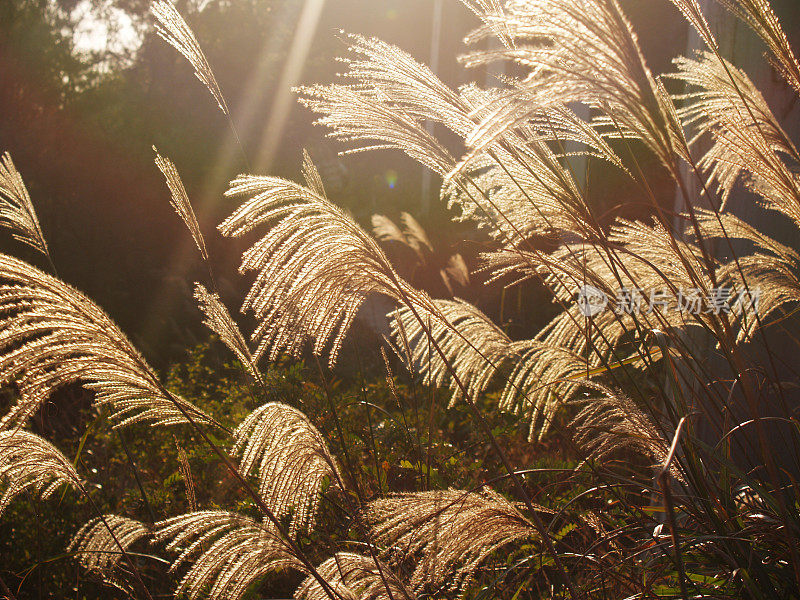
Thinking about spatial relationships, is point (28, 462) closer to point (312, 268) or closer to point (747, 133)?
point (312, 268)

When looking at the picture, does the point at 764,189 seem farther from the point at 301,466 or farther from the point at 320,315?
Result: the point at 301,466

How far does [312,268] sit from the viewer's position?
178cm

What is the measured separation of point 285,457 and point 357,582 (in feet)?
1.31

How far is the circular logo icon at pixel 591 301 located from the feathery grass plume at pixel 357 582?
3.71 ft

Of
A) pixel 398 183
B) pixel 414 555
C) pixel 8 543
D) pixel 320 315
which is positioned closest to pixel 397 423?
pixel 414 555

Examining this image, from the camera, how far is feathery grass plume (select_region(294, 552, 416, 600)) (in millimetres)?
1807

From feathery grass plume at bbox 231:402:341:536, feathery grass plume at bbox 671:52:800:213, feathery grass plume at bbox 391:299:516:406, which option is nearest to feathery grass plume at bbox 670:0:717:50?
feathery grass plume at bbox 671:52:800:213

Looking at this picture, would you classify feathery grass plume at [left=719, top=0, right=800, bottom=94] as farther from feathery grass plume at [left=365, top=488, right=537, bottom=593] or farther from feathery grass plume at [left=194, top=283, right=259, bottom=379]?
feathery grass plume at [left=194, top=283, right=259, bottom=379]

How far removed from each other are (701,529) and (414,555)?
1.03 meters

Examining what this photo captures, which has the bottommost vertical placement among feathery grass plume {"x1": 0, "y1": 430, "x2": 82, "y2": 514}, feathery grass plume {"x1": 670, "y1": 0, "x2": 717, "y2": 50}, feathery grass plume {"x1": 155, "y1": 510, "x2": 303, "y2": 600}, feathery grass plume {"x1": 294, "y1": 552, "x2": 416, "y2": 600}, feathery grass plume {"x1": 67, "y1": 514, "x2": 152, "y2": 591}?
feathery grass plume {"x1": 67, "y1": 514, "x2": 152, "y2": 591}

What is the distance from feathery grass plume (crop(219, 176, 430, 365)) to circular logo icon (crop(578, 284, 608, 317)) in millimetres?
799

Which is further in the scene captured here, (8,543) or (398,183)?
(398,183)

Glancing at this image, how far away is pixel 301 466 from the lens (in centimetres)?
192

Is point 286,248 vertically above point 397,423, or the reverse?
point 286,248
